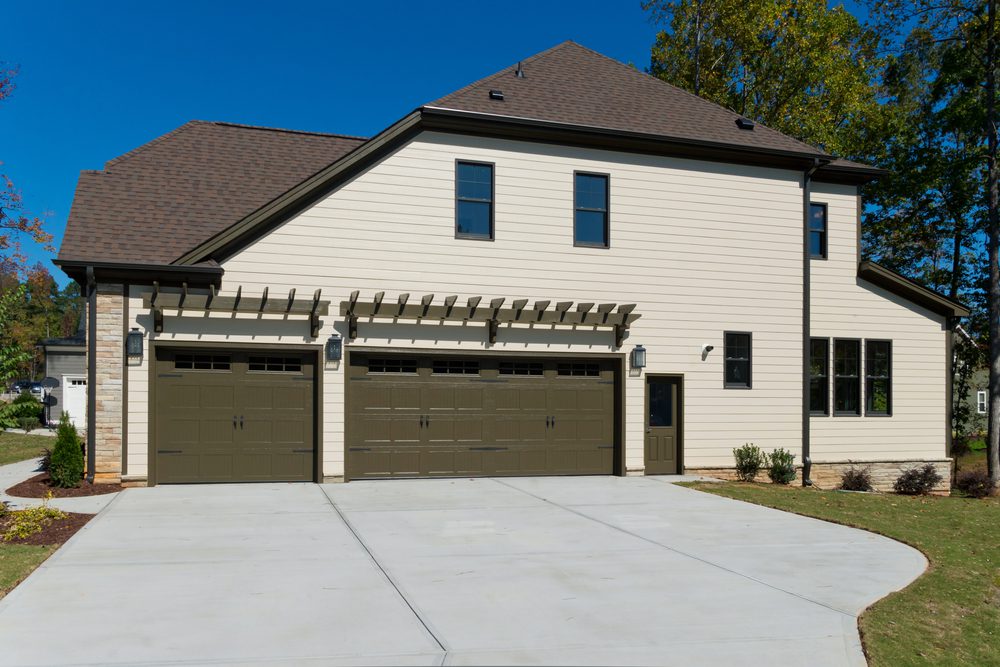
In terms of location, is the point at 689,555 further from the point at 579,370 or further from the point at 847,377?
the point at 847,377

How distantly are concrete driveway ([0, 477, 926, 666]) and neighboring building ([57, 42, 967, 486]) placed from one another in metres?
2.72

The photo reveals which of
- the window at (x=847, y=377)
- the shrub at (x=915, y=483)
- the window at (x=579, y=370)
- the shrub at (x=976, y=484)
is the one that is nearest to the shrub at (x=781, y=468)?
the window at (x=847, y=377)

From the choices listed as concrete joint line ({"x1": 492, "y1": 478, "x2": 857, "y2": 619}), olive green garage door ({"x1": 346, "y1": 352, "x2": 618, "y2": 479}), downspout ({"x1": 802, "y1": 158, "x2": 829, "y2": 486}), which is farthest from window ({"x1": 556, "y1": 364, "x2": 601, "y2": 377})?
downspout ({"x1": 802, "y1": 158, "x2": 829, "y2": 486})

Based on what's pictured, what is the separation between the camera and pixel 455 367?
1522 cm

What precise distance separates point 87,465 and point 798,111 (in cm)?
2713

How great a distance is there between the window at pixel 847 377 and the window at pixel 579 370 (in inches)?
237

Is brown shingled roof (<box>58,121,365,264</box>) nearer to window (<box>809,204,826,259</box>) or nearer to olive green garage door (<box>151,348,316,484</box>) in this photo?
olive green garage door (<box>151,348,316,484</box>)

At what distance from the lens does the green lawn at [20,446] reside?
61.9ft

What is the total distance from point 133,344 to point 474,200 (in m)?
6.71

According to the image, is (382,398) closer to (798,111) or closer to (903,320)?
(903,320)

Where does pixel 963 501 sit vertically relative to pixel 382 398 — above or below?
below

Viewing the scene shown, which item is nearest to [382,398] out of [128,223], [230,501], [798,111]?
[230,501]

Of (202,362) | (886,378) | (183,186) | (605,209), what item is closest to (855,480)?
(886,378)

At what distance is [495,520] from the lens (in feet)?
35.1
